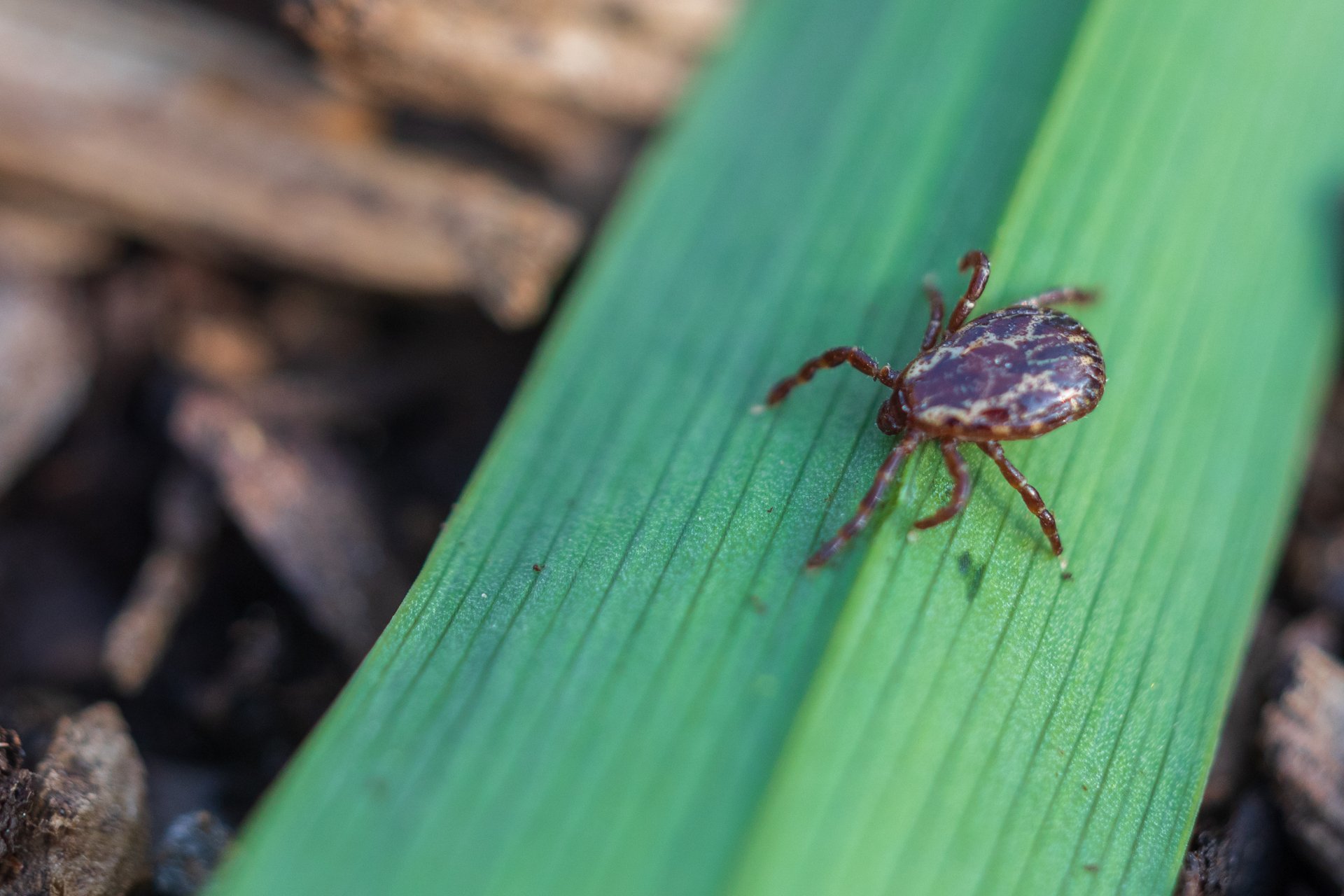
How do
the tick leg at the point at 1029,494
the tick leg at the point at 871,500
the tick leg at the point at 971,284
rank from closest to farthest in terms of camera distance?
the tick leg at the point at 871,500
the tick leg at the point at 1029,494
the tick leg at the point at 971,284

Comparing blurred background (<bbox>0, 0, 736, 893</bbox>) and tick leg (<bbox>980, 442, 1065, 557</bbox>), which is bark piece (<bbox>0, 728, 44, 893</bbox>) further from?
tick leg (<bbox>980, 442, 1065, 557</bbox>)

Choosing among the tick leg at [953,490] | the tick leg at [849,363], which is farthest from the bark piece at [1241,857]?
the tick leg at [849,363]

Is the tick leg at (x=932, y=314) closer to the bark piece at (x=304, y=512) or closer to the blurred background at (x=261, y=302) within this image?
the blurred background at (x=261, y=302)

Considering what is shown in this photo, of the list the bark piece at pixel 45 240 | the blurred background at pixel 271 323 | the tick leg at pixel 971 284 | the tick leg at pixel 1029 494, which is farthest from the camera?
the bark piece at pixel 45 240

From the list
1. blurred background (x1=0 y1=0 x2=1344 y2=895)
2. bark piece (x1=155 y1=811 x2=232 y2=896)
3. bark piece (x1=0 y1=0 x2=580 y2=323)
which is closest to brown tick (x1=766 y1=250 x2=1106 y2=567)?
blurred background (x1=0 y1=0 x2=1344 y2=895)

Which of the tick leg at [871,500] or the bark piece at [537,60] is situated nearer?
the tick leg at [871,500]

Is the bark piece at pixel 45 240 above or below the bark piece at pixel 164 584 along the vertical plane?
above

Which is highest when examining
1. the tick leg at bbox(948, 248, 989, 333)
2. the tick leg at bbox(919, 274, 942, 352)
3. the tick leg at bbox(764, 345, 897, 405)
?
the tick leg at bbox(948, 248, 989, 333)
